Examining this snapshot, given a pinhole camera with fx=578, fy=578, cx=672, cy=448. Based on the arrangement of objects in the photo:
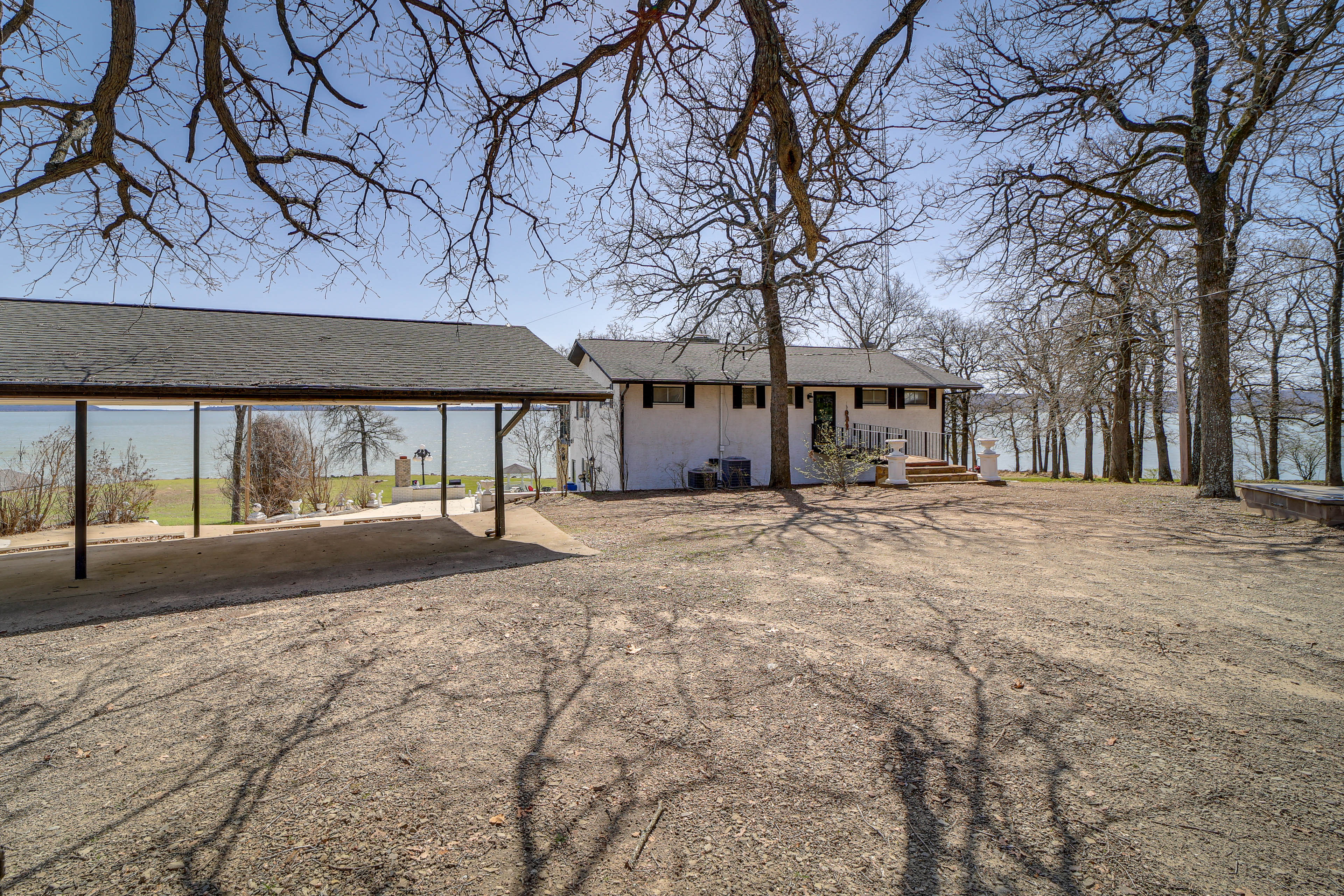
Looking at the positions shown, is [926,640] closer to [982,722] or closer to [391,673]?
[982,722]

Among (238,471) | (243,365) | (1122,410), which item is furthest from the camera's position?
(1122,410)

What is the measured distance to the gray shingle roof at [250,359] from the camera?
7.01 meters

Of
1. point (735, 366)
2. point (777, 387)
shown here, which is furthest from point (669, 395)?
point (777, 387)

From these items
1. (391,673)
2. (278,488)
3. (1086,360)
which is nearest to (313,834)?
(391,673)

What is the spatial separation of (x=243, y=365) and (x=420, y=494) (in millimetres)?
9525

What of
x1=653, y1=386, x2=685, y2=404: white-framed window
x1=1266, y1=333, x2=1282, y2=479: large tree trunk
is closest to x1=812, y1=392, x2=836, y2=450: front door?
x1=653, y1=386, x2=685, y2=404: white-framed window

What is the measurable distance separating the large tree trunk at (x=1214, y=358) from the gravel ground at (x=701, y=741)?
5783 millimetres

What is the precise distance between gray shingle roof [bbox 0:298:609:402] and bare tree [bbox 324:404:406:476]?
14.6 m

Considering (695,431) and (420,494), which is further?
(695,431)

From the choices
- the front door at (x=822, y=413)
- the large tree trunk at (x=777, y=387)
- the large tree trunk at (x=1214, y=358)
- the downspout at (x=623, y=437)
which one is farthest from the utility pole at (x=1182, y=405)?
the downspout at (x=623, y=437)

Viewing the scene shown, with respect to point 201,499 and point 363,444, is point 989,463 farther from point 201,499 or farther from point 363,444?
point 363,444

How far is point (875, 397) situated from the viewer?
800 inches

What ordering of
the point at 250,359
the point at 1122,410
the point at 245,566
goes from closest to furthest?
the point at 245,566 → the point at 250,359 → the point at 1122,410

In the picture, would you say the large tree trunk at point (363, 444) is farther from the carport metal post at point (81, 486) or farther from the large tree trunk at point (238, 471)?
the carport metal post at point (81, 486)
